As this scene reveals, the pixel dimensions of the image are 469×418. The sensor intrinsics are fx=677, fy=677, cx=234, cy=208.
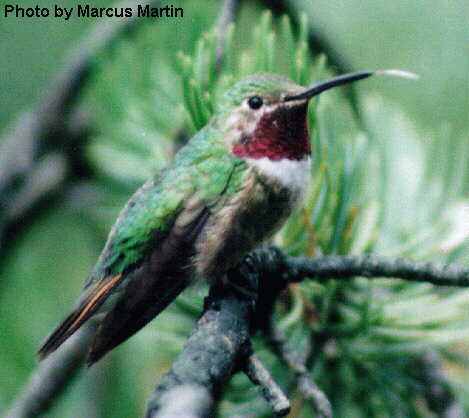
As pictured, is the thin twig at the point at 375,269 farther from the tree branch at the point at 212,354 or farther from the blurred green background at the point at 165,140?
the blurred green background at the point at 165,140

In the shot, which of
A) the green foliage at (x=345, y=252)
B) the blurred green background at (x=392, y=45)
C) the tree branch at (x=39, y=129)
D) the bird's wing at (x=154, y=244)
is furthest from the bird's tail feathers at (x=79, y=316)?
the blurred green background at (x=392, y=45)

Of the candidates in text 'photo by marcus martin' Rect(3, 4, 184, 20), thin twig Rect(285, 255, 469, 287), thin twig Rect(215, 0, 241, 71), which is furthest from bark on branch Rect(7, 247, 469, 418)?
text 'photo by marcus martin' Rect(3, 4, 184, 20)

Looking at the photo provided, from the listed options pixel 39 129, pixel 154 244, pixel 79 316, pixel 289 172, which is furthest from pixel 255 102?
pixel 39 129

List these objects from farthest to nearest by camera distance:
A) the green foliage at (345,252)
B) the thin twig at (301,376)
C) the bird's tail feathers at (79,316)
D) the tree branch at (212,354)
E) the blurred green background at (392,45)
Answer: the blurred green background at (392,45)
the green foliage at (345,252)
the bird's tail feathers at (79,316)
the thin twig at (301,376)
the tree branch at (212,354)

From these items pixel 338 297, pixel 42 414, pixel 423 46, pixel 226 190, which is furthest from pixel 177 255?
pixel 423 46

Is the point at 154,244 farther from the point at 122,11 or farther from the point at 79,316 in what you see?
the point at 122,11
